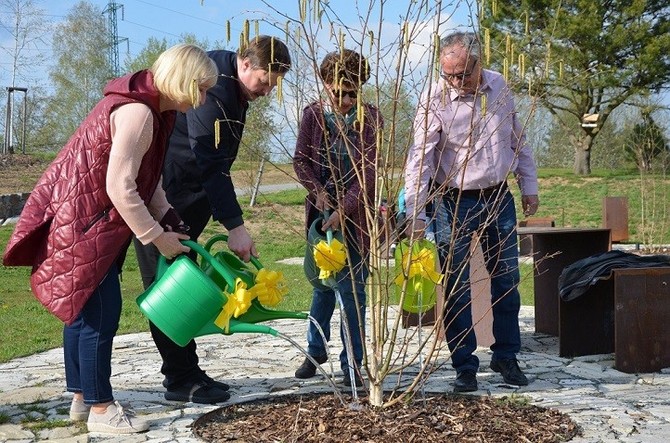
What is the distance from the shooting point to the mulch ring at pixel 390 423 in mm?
3645

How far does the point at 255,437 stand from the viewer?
3736 millimetres

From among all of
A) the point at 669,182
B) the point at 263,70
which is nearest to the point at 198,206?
the point at 263,70

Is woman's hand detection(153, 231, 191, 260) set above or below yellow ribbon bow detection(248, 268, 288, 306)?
above

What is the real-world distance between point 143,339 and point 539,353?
9.40 feet

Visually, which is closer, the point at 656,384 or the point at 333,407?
the point at 333,407

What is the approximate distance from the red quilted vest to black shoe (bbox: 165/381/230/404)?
0.90 meters

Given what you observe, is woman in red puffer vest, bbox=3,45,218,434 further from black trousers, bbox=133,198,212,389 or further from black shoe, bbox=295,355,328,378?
black shoe, bbox=295,355,328,378

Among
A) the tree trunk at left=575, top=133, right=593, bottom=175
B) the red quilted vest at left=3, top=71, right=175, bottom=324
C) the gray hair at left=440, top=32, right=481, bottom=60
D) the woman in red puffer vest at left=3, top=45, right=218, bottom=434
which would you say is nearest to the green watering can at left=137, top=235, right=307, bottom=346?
the woman in red puffer vest at left=3, top=45, right=218, bottom=434

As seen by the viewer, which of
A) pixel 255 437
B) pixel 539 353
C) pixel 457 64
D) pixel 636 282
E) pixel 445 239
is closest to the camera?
pixel 255 437

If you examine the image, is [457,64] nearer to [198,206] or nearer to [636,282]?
[198,206]

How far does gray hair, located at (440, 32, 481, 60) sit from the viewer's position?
434cm

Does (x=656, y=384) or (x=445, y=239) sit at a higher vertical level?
(x=445, y=239)

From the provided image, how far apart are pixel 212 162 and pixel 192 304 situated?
2.50 feet

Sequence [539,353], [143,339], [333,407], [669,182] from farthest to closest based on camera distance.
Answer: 1. [669,182]
2. [143,339]
3. [539,353]
4. [333,407]
